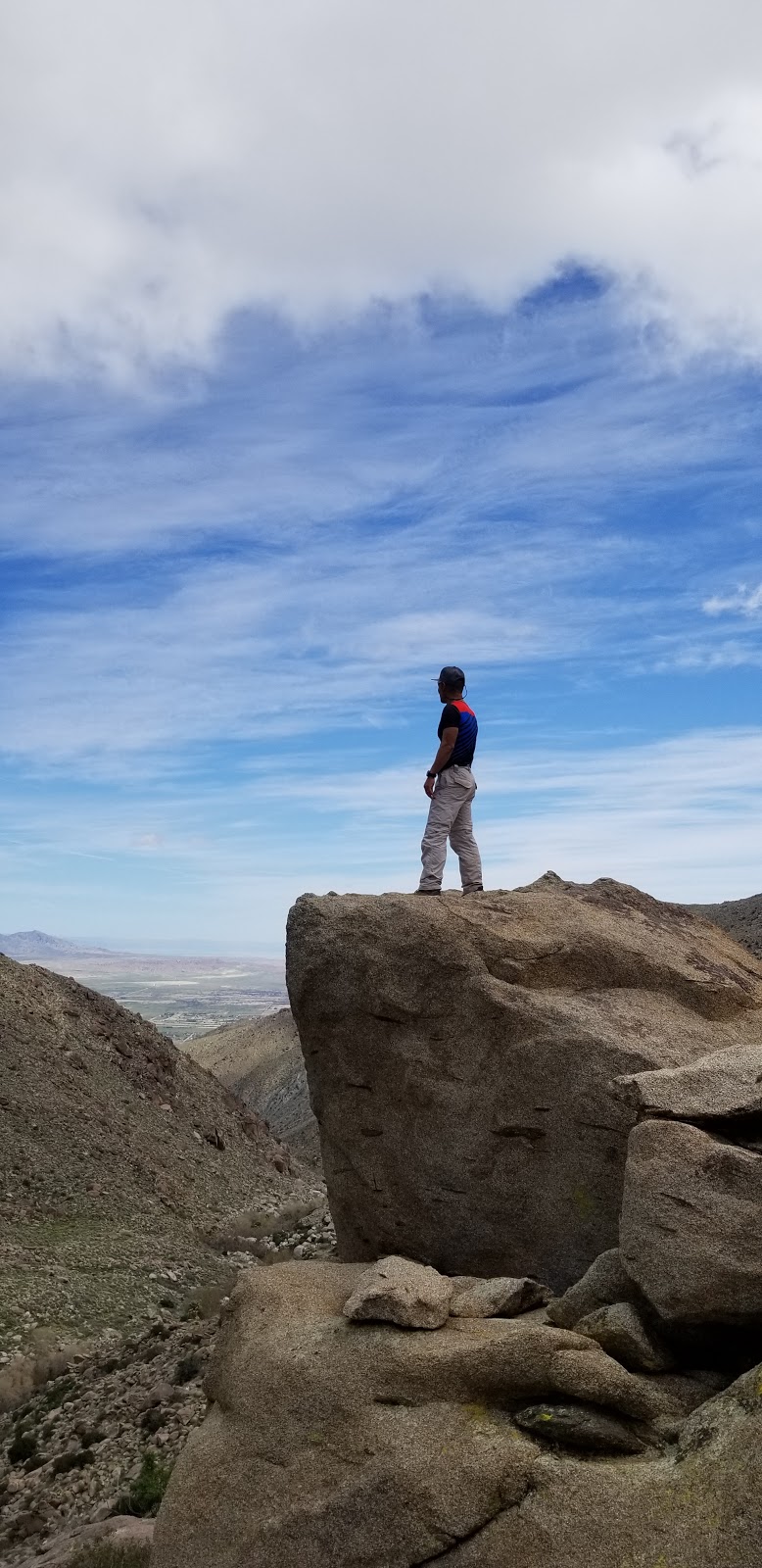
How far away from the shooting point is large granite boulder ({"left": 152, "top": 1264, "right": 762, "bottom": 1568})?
868 cm

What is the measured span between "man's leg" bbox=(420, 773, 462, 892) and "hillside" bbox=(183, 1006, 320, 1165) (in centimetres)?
4493

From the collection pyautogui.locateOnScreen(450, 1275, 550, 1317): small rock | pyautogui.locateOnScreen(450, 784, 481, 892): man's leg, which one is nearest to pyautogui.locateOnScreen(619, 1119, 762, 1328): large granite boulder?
pyautogui.locateOnScreen(450, 1275, 550, 1317): small rock

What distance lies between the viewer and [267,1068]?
7838 centimetres

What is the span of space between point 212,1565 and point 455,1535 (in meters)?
2.27

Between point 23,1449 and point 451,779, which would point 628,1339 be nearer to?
point 451,779

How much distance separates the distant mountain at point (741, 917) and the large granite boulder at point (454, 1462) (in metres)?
43.1

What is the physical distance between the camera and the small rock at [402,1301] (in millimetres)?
Result: 10844

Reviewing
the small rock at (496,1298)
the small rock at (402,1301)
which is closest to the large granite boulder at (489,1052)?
the small rock at (496,1298)

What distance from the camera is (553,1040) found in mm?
13930

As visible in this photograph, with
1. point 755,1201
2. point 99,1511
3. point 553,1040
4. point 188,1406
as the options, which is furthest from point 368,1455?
point 188,1406

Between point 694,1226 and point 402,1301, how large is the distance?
2.76 metres

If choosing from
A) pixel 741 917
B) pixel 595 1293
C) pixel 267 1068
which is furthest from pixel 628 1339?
pixel 267 1068

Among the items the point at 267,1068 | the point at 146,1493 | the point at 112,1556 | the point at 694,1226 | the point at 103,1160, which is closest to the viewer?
the point at 694,1226

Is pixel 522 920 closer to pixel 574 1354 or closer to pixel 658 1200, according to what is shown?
pixel 658 1200
